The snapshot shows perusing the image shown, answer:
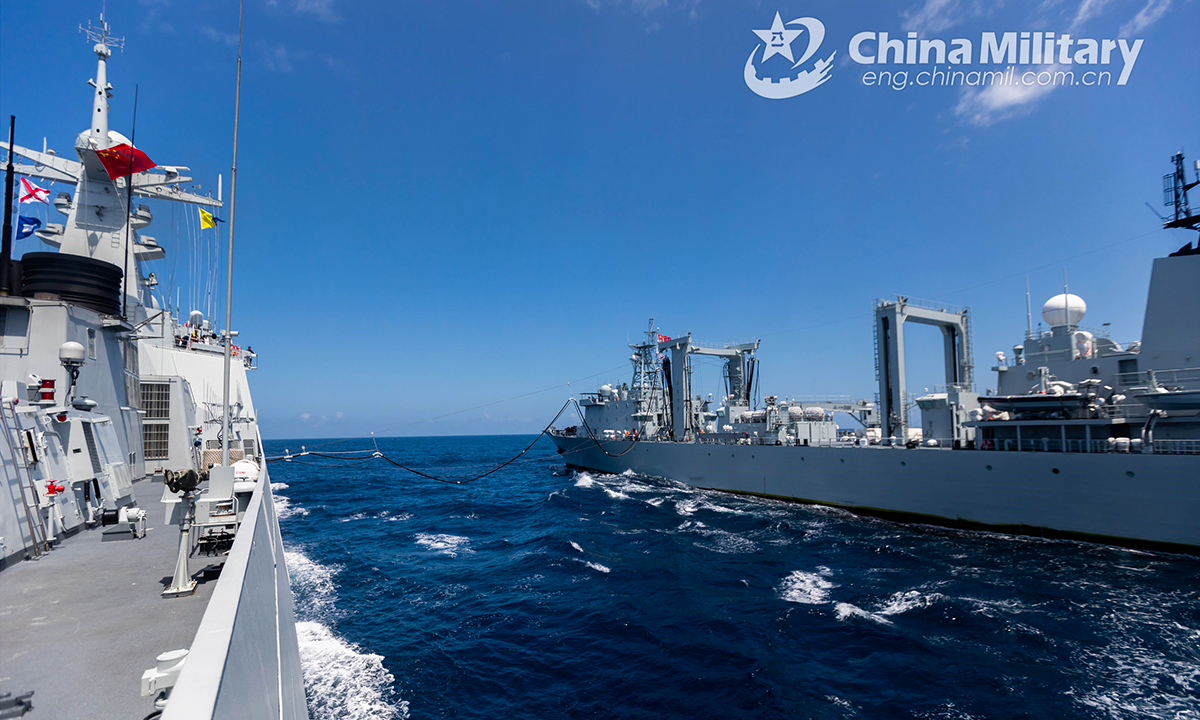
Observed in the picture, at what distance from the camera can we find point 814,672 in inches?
392

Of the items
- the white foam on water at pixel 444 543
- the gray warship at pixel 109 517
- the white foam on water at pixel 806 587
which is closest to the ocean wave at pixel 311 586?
the white foam on water at pixel 444 543

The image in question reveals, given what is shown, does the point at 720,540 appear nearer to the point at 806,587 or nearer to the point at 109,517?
the point at 806,587

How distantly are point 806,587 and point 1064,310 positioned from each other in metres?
18.6

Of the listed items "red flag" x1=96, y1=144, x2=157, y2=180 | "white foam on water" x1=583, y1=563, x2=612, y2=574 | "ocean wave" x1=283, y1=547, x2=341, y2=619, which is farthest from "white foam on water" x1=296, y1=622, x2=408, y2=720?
"red flag" x1=96, y1=144, x2=157, y2=180

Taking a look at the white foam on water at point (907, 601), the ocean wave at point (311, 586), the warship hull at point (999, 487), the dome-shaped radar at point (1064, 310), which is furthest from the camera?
the dome-shaped radar at point (1064, 310)

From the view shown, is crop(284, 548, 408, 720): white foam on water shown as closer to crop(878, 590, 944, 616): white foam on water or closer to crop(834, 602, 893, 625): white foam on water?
crop(834, 602, 893, 625): white foam on water

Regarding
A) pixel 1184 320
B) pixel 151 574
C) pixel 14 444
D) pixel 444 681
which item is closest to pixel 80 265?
pixel 14 444

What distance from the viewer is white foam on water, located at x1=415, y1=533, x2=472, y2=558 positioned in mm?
19078

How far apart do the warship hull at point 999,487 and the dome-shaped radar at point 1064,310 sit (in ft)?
24.2

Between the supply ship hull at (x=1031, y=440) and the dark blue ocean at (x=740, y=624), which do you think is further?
the supply ship hull at (x=1031, y=440)

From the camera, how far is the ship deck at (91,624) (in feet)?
11.8

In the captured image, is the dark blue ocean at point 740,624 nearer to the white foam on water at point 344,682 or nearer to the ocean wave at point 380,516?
the white foam on water at point 344,682

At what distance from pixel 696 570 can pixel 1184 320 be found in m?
20.3

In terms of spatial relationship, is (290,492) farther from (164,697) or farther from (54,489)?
(164,697)
